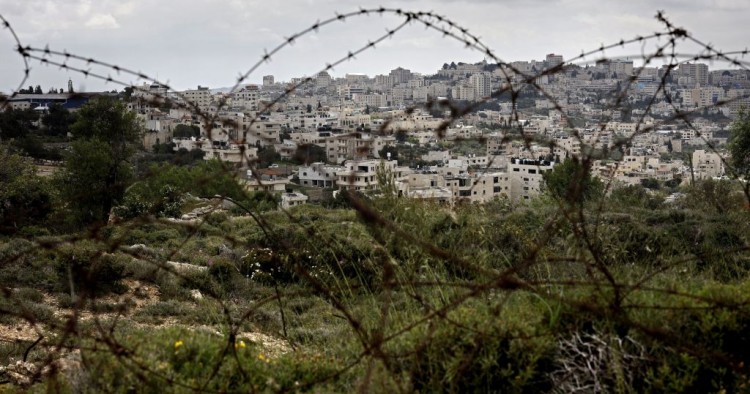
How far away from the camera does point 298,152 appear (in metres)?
3.37

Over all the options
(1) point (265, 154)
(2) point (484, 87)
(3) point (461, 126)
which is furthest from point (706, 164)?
(1) point (265, 154)

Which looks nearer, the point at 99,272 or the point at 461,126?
the point at 99,272

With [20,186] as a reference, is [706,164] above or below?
below

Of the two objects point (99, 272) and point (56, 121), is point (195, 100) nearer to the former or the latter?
point (99, 272)

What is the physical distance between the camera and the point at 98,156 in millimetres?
23078

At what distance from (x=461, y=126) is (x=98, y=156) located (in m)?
15.8

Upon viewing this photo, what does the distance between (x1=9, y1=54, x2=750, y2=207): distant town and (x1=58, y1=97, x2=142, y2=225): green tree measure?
152 centimetres

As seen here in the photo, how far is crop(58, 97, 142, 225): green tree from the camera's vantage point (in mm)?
21812

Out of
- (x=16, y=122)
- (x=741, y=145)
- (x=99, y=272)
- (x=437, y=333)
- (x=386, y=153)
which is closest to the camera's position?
(x=437, y=333)

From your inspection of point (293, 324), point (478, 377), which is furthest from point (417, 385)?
point (293, 324)

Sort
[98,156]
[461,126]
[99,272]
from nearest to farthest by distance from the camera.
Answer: [99,272]
[461,126]
[98,156]

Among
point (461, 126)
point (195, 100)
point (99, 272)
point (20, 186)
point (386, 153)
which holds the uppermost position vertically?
point (195, 100)

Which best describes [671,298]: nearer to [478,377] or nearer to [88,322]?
[478,377]

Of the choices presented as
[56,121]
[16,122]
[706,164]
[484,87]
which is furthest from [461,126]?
[484,87]
